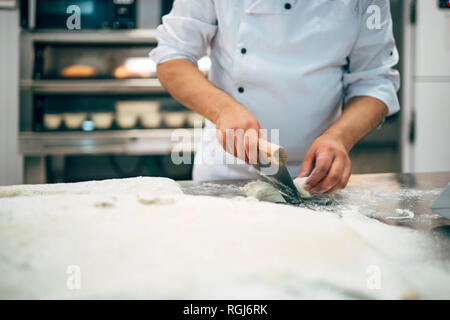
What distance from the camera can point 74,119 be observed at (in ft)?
8.95

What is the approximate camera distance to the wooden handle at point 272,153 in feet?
2.95

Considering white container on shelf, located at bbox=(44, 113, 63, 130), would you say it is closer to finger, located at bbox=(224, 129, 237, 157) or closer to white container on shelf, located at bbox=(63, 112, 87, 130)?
white container on shelf, located at bbox=(63, 112, 87, 130)

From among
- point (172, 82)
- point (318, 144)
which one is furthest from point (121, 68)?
point (318, 144)

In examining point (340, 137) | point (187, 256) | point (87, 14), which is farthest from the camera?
point (87, 14)

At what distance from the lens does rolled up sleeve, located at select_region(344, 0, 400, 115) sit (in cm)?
140

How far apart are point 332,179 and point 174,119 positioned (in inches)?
74.3

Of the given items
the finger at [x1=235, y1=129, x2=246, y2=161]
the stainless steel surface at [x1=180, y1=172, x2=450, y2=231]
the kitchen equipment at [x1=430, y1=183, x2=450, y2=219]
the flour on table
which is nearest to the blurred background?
the stainless steel surface at [x1=180, y1=172, x2=450, y2=231]

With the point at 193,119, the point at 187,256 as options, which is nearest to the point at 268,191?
the point at 187,256

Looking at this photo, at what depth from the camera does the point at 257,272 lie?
54 centimetres

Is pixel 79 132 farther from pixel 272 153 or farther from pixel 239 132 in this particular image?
pixel 272 153

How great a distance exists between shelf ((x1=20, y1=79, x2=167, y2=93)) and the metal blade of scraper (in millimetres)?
1828
